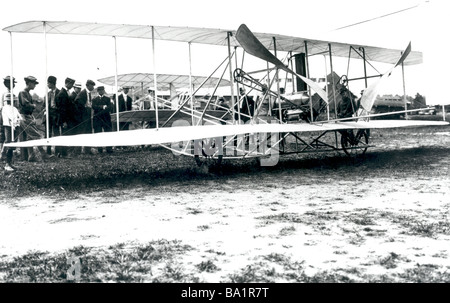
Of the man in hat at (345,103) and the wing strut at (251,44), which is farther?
the man in hat at (345,103)

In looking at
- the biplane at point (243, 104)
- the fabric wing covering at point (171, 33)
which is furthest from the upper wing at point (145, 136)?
the fabric wing covering at point (171, 33)

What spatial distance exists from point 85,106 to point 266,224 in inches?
426

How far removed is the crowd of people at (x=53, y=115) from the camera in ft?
33.1

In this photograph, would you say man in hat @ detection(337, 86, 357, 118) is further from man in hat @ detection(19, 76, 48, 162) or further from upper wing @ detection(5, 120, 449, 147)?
man in hat @ detection(19, 76, 48, 162)

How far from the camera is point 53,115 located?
11.6 metres

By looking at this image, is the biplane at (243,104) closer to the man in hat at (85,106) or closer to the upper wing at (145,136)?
the upper wing at (145,136)

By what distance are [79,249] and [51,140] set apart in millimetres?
4339

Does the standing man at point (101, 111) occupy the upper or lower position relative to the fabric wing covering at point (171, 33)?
lower

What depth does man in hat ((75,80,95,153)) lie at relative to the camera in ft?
42.5

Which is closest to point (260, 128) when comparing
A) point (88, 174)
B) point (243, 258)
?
point (88, 174)

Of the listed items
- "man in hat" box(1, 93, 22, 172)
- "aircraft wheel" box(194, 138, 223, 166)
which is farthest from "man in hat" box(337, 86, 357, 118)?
"man in hat" box(1, 93, 22, 172)
